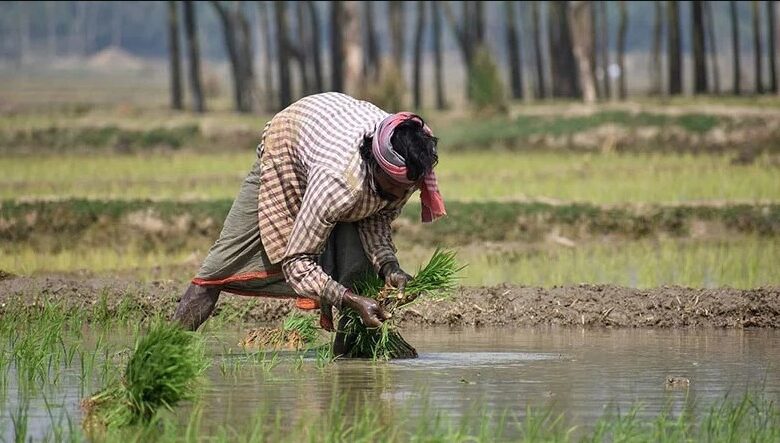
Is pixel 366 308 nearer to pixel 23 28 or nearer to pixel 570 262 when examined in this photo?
pixel 570 262

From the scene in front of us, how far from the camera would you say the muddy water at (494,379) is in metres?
5.64

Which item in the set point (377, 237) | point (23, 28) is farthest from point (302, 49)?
point (23, 28)

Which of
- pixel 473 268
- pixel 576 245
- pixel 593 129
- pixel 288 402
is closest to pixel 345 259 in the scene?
pixel 288 402

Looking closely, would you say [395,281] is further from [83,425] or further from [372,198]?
[83,425]

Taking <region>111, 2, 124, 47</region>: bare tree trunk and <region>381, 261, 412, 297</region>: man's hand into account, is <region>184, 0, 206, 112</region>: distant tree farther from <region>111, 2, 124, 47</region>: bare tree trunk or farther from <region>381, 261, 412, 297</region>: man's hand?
<region>111, 2, 124, 47</region>: bare tree trunk

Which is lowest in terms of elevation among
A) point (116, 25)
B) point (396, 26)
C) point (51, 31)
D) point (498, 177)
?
point (498, 177)

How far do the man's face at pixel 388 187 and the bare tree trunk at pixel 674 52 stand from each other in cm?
2782

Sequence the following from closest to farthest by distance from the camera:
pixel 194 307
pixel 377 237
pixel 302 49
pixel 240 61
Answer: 1. pixel 377 237
2. pixel 194 307
3. pixel 302 49
4. pixel 240 61

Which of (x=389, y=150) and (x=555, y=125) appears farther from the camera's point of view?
(x=555, y=125)

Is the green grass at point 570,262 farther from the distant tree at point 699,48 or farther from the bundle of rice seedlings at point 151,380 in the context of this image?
the distant tree at point 699,48

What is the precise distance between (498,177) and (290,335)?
33.1 ft

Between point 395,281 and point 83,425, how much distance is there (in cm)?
175

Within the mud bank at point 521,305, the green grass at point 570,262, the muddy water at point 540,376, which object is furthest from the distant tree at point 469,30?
the muddy water at point 540,376

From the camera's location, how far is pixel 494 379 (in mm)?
6398
